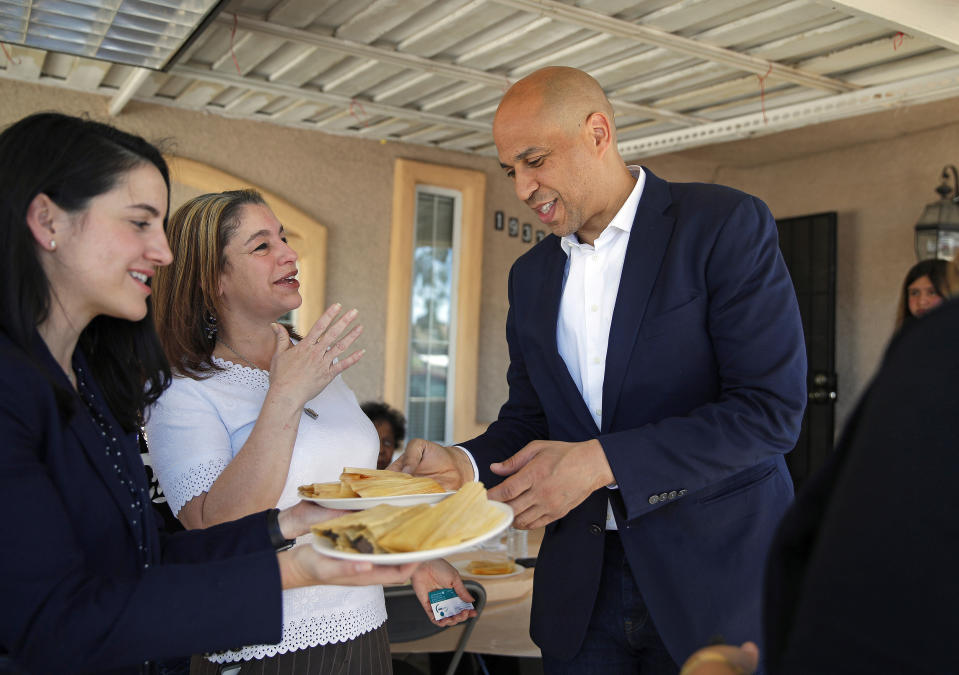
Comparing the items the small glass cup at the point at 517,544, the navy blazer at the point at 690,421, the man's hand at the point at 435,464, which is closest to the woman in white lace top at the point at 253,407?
the man's hand at the point at 435,464

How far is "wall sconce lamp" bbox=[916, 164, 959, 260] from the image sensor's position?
6340 millimetres

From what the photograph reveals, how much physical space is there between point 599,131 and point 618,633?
4.05 feet

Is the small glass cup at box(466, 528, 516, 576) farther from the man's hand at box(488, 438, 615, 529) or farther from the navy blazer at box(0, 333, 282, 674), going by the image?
the navy blazer at box(0, 333, 282, 674)

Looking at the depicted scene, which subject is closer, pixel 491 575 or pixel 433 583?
pixel 433 583

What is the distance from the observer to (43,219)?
1327mm

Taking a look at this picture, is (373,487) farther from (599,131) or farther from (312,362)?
(599,131)

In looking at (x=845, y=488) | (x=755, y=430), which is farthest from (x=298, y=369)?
(x=845, y=488)

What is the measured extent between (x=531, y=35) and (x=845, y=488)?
4085mm

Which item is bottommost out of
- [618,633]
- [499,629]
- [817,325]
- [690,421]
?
[499,629]

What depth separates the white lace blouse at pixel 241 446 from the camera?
1952mm

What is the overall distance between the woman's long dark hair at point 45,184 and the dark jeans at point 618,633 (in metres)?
1.10

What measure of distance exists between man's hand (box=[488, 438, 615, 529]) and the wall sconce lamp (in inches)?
219

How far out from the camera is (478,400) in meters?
7.06

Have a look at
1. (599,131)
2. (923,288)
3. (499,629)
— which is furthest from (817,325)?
(599,131)
